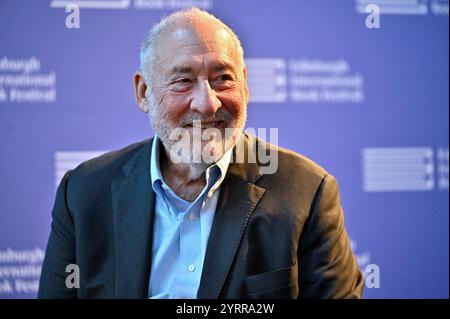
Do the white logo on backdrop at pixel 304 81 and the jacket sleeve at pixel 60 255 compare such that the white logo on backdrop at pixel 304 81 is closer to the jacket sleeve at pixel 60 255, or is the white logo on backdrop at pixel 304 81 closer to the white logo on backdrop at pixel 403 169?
the white logo on backdrop at pixel 403 169

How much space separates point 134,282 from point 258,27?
126cm

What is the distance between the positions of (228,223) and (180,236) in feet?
0.54

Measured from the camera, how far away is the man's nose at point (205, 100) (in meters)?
1.49

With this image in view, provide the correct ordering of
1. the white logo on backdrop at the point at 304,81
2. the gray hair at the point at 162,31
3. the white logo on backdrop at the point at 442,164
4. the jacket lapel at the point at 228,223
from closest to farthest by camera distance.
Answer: the jacket lapel at the point at 228,223 → the gray hair at the point at 162,31 → the white logo on backdrop at the point at 304,81 → the white logo on backdrop at the point at 442,164

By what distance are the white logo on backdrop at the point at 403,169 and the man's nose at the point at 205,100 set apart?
0.99 meters

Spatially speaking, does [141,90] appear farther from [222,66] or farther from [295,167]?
[295,167]

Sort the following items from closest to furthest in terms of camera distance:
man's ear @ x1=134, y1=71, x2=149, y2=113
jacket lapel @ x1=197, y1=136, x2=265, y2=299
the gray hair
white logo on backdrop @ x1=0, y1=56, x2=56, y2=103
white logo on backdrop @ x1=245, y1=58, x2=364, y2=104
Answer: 1. jacket lapel @ x1=197, y1=136, x2=265, y2=299
2. the gray hair
3. man's ear @ x1=134, y1=71, x2=149, y2=113
4. white logo on backdrop @ x1=0, y1=56, x2=56, y2=103
5. white logo on backdrop @ x1=245, y1=58, x2=364, y2=104

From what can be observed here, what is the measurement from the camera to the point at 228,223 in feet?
4.90

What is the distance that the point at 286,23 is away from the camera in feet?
7.13

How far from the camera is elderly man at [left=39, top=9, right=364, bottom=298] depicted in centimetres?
148

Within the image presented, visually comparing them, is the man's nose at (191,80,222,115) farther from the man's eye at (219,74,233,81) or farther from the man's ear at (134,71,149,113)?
the man's ear at (134,71,149,113)

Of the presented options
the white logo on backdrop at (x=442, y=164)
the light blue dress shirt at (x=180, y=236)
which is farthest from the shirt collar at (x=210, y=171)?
the white logo on backdrop at (x=442, y=164)

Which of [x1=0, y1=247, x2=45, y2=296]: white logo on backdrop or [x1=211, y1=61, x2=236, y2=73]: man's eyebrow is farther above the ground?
[x1=211, y1=61, x2=236, y2=73]: man's eyebrow

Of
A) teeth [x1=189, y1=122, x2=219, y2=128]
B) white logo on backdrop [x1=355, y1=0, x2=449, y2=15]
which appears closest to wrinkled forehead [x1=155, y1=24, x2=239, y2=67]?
teeth [x1=189, y1=122, x2=219, y2=128]
